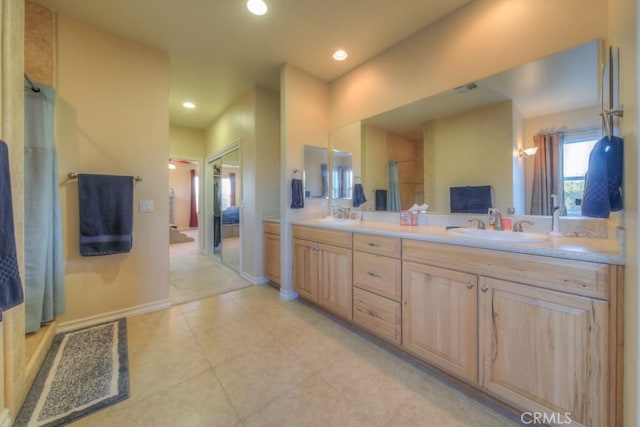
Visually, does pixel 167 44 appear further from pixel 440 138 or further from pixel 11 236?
pixel 440 138

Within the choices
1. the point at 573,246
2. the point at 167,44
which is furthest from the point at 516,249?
the point at 167,44

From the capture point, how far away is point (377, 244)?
189 centimetres

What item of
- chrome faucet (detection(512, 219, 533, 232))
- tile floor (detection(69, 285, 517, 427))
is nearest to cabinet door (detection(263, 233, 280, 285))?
tile floor (detection(69, 285, 517, 427))

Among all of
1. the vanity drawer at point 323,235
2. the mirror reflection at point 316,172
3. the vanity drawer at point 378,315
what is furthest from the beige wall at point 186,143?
the vanity drawer at point 378,315

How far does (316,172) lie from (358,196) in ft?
2.10

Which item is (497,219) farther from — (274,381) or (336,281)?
(274,381)

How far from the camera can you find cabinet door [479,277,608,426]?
3.40 ft

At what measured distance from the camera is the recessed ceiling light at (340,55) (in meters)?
2.59

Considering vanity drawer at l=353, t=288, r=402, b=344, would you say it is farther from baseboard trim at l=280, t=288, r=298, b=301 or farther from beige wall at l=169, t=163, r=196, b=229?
beige wall at l=169, t=163, r=196, b=229

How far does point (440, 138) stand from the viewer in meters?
2.17

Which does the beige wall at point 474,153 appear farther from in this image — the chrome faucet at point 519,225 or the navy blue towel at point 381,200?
the navy blue towel at point 381,200

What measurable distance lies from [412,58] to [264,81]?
6.14 feet

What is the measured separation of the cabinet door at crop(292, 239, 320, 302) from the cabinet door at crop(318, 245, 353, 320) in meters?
0.09

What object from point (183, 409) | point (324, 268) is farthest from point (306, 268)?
point (183, 409)
